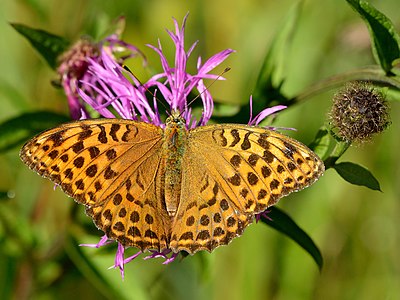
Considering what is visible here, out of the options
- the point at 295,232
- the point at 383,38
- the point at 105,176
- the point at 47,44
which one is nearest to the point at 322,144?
the point at 295,232

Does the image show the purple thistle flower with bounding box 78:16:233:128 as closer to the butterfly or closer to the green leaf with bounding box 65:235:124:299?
the butterfly

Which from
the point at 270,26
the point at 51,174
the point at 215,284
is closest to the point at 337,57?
the point at 270,26

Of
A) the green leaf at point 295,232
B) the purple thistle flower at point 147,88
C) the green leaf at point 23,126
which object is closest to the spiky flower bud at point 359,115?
the green leaf at point 295,232

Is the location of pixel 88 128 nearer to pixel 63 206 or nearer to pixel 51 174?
pixel 51 174

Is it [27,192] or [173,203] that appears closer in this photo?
[173,203]

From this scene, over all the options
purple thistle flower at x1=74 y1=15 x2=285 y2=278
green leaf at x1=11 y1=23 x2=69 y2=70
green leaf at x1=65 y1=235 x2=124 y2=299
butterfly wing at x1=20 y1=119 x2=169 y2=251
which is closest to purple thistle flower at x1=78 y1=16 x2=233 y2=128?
purple thistle flower at x1=74 y1=15 x2=285 y2=278

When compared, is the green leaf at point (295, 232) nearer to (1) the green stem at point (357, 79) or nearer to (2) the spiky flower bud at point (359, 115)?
(2) the spiky flower bud at point (359, 115)
